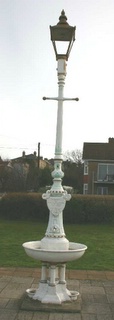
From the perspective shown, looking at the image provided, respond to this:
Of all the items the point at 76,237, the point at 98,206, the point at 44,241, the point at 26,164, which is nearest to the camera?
the point at 44,241

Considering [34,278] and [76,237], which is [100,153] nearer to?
[76,237]

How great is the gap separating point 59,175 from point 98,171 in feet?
120

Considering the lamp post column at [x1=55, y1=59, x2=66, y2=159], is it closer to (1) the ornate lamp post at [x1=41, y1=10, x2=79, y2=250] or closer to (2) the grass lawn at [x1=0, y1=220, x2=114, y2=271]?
(1) the ornate lamp post at [x1=41, y1=10, x2=79, y2=250]

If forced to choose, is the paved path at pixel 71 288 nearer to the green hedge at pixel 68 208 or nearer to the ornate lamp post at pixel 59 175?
the ornate lamp post at pixel 59 175

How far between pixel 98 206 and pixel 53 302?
14343mm

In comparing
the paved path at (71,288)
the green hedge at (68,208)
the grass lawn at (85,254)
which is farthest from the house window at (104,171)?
the paved path at (71,288)

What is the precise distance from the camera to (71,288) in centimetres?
691

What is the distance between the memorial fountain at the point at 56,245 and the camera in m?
5.52

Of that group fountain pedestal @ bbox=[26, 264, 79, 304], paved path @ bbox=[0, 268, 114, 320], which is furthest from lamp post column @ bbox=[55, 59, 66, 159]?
paved path @ bbox=[0, 268, 114, 320]

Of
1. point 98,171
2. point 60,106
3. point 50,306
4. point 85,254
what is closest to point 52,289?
point 50,306

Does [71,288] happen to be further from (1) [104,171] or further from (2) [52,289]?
(1) [104,171]

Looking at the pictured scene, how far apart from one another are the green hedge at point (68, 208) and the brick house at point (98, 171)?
21391 millimetres

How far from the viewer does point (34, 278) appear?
303 inches

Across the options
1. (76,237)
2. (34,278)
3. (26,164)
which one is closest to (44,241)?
(34,278)
